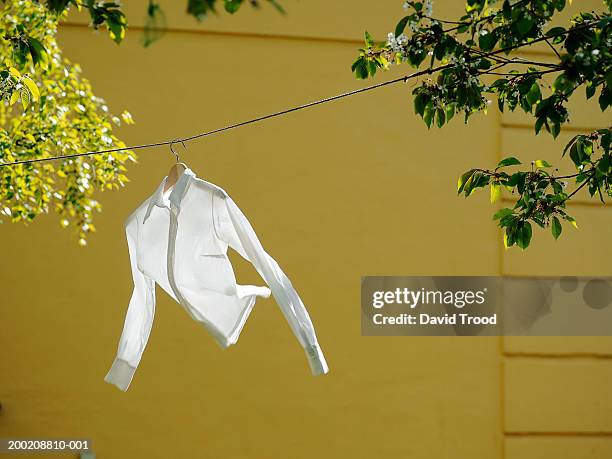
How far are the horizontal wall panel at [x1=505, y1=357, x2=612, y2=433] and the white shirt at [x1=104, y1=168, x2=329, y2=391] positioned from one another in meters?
2.63

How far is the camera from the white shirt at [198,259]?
139 inches

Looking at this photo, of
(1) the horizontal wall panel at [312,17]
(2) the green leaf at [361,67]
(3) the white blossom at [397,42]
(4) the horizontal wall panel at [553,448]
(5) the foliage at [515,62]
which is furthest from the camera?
(4) the horizontal wall panel at [553,448]

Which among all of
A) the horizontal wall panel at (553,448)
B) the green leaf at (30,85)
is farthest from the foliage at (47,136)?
the horizontal wall panel at (553,448)

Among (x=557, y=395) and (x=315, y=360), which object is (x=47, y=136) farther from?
(x=557, y=395)

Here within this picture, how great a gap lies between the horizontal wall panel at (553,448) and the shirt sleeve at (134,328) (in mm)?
2874

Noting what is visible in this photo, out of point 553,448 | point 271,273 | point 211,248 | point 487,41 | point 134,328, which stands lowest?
point 553,448

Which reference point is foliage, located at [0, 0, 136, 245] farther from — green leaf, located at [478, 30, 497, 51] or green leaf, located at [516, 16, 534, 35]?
green leaf, located at [516, 16, 534, 35]

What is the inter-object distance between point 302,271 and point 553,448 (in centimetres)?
176

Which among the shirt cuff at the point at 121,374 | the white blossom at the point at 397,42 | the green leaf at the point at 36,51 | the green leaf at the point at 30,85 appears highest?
the green leaf at the point at 30,85

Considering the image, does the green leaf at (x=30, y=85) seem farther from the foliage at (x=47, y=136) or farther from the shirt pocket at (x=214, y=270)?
the shirt pocket at (x=214, y=270)

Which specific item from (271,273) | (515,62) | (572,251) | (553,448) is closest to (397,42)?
(515,62)

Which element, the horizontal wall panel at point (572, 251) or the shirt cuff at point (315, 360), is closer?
the shirt cuff at point (315, 360)

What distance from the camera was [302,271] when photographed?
5.72m

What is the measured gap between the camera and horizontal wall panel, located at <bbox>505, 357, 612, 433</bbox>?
231 inches
